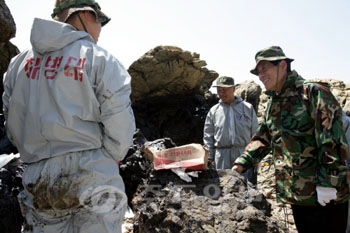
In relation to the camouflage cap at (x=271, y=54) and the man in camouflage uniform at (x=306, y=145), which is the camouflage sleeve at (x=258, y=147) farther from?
the camouflage cap at (x=271, y=54)

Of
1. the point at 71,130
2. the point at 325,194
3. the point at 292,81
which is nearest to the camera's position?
the point at 71,130

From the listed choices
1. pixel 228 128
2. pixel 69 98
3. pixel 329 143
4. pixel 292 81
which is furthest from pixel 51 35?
pixel 228 128

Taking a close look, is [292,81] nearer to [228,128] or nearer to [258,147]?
[258,147]

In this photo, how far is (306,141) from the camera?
3.17 m

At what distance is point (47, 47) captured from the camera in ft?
7.59

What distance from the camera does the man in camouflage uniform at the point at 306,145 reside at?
2.95 meters

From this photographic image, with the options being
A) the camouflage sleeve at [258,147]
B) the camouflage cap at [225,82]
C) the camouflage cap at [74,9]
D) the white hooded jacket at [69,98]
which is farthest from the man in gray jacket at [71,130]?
the camouflage cap at [225,82]

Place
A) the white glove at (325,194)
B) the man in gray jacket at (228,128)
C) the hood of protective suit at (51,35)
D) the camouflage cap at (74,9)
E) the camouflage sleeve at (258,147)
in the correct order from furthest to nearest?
the man in gray jacket at (228,128), the camouflage sleeve at (258,147), the white glove at (325,194), the camouflage cap at (74,9), the hood of protective suit at (51,35)

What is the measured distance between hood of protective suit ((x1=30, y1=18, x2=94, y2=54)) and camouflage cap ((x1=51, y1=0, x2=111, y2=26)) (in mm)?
190

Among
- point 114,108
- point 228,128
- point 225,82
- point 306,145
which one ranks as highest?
point 114,108

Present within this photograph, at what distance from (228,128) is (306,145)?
340cm

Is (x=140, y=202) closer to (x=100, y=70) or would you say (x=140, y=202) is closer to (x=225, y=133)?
(x=100, y=70)

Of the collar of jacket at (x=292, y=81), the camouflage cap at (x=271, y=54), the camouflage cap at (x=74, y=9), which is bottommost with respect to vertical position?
the collar of jacket at (x=292, y=81)

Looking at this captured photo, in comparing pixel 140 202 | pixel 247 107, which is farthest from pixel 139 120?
pixel 140 202
